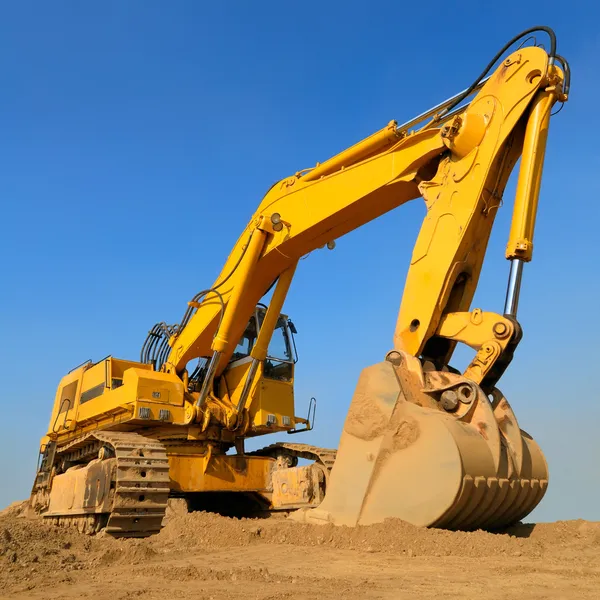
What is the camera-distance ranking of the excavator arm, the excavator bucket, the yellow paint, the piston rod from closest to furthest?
the excavator bucket < the piston rod < the excavator arm < the yellow paint

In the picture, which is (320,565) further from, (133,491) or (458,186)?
(458,186)

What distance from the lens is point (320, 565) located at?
465 cm

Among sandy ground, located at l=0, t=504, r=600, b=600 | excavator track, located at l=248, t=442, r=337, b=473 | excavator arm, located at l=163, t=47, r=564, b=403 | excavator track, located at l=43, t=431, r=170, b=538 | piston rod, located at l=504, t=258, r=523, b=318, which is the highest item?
excavator arm, located at l=163, t=47, r=564, b=403

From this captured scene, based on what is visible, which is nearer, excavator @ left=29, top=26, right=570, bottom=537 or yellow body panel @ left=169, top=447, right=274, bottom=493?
excavator @ left=29, top=26, right=570, bottom=537

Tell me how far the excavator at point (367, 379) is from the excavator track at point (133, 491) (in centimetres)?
2

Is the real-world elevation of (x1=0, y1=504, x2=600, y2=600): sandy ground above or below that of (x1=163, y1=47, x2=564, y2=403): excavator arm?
below

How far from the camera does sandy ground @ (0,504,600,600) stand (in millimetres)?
3844

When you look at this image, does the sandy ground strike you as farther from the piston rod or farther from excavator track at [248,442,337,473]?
excavator track at [248,442,337,473]

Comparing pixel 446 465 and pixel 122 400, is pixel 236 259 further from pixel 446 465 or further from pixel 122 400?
pixel 446 465

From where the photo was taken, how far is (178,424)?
9.41m

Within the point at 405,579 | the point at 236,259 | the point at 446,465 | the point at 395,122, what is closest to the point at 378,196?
the point at 395,122

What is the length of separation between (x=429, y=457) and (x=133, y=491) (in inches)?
155

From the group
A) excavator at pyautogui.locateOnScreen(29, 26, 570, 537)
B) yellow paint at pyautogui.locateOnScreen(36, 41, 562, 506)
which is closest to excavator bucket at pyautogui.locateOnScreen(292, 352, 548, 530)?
excavator at pyautogui.locateOnScreen(29, 26, 570, 537)

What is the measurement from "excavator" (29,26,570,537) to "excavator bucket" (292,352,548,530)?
15mm
